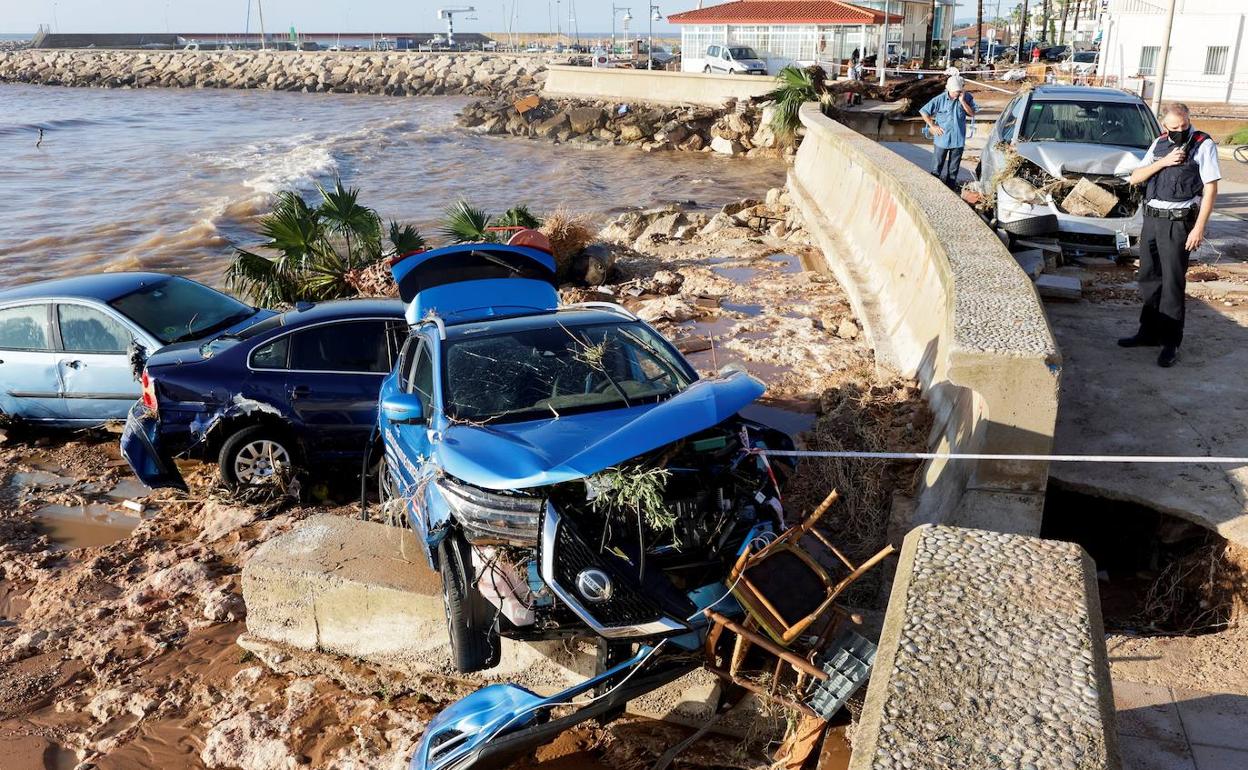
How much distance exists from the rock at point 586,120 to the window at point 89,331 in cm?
3623

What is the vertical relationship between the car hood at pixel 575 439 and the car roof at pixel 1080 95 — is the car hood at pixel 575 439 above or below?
below

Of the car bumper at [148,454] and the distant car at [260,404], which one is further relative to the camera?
the distant car at [260,404]

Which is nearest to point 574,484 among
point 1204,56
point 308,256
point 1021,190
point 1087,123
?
point 1021,190

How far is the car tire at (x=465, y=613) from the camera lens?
4.70 meters

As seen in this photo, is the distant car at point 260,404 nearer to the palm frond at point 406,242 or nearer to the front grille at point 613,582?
the front grille at point 613,582

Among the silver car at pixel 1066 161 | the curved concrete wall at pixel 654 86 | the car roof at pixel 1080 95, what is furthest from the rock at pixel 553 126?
the car roof at pixel 1080 95

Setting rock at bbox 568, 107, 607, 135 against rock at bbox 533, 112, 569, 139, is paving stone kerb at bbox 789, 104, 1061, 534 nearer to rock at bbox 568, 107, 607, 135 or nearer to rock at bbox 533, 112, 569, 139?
rock at bbox 568, 107, 607, 135

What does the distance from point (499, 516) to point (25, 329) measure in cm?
751

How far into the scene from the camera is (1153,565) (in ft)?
19.7

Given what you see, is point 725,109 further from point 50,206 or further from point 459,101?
point 459,101

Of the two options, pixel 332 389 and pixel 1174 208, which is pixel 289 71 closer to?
pixel 332 389

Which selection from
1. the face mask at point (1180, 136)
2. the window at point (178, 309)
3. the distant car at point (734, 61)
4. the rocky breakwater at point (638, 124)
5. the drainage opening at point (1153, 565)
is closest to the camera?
the drainage opening at point (1153, 565)

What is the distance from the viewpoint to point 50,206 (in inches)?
1109

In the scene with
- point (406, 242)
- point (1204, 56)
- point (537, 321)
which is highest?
point (1204, 56)
